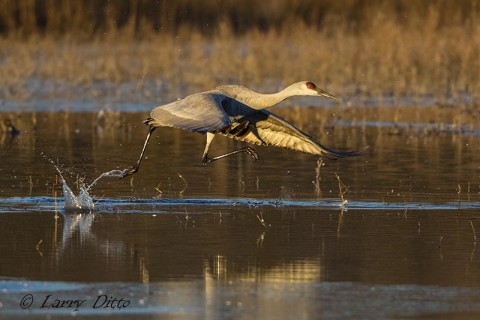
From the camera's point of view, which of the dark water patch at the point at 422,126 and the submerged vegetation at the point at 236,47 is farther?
the submerged vegetation at the point at 236,47

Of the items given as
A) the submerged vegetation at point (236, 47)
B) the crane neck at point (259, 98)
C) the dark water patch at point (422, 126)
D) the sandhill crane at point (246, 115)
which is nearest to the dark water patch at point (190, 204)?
the sandhill crane at point (246, 115)

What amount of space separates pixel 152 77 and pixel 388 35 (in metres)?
5.01

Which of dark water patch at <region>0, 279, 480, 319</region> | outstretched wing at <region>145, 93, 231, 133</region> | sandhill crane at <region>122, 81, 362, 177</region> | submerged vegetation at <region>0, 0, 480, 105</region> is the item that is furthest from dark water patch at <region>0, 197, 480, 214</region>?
submerged vegetation at <region>0, 0, 480, 105</region>

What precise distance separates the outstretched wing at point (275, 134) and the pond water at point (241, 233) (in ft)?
1.69

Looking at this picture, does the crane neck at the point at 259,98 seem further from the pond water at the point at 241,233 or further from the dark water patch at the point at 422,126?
the dark water patch at the point at 422,126

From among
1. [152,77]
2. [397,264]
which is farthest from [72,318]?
[152,77]

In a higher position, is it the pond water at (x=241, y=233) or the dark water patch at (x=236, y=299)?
the pond water at (x=241, y=233)

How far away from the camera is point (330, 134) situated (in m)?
18.8

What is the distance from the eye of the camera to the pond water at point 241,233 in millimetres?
7762

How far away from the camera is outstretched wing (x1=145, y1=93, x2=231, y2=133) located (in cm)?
1093
